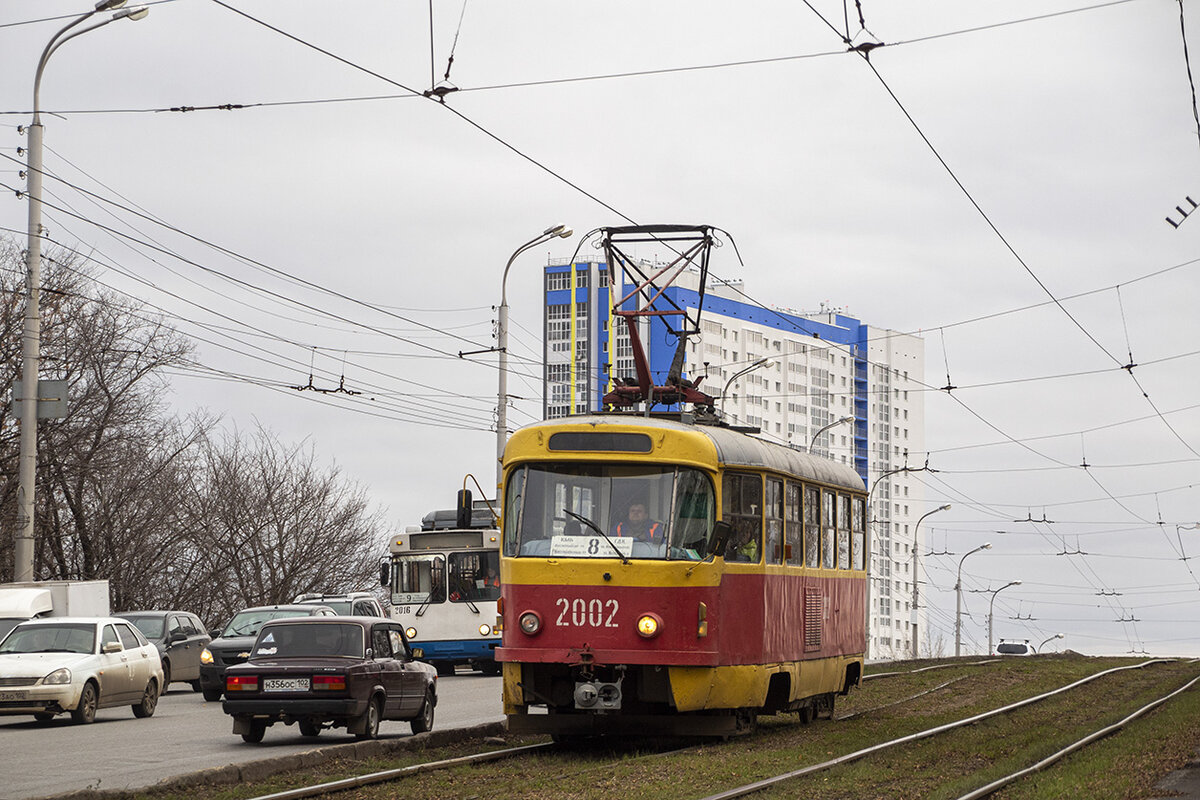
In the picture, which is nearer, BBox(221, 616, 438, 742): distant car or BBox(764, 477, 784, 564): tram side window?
BBox(764, 477, 784, 564): tram side window

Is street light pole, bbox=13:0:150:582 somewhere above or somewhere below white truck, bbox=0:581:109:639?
above

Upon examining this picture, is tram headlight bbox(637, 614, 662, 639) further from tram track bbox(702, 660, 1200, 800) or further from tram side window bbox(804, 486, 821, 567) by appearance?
tram side window bbox(804, 486, 821, 567)

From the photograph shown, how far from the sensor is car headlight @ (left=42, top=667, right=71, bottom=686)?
22000 mm

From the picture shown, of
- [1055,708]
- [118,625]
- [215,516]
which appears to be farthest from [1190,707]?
[215,516]

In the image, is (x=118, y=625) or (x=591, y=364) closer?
(x=118, y=625)

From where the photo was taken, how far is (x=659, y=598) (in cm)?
1566

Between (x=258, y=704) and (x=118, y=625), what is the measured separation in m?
6.78

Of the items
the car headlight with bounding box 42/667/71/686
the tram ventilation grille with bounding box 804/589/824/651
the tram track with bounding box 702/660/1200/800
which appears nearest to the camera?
the tram track with bounding box 702/660/1200/800

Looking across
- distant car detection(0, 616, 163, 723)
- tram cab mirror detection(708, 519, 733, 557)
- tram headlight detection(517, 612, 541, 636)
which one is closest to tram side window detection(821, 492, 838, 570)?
tram cab mirror detection(708, 519, 733, 557)

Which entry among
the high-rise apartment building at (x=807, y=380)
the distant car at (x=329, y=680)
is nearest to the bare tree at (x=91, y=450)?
the distant car at (x=329, y=680)

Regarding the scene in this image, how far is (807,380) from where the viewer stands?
5910 inches

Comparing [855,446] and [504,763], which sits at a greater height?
[855,446]

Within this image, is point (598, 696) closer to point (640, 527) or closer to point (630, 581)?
point (630, 581)

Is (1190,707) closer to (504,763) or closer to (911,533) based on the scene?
(504,763)
